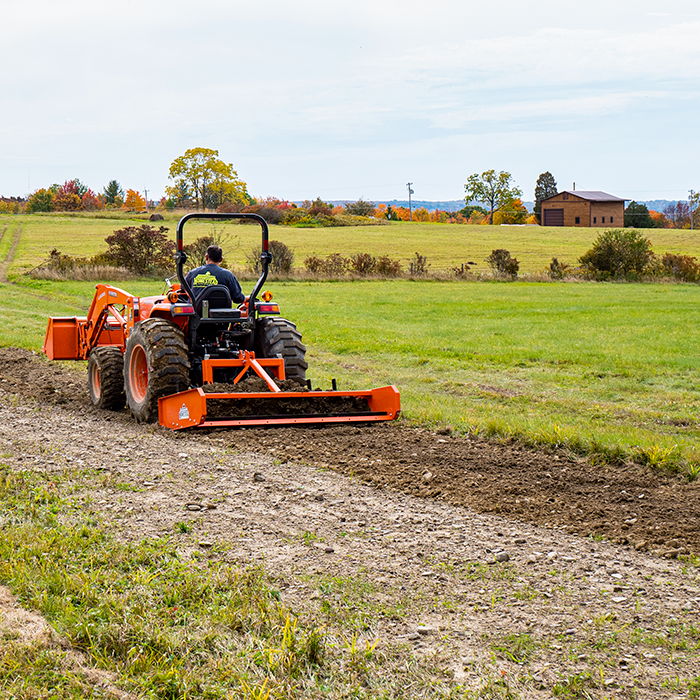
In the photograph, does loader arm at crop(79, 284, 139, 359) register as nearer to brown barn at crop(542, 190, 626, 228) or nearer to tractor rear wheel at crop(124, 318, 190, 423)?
tractor rear wheel at crop(124, 318, 190, 423)

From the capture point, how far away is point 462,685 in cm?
351

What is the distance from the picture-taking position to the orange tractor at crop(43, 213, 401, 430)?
805 cm

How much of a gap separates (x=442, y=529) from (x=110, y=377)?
5.52m

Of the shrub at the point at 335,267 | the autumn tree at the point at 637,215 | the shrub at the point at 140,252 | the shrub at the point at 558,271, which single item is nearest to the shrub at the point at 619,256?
the shrub at the point at 558,271

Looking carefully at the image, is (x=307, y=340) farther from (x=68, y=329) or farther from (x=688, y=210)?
(x=688, y=210)

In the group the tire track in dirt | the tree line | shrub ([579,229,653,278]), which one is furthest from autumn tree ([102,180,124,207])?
shrub ([579,229,653,278])

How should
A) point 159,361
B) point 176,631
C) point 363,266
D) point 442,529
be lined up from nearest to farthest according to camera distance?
point 176,631
point 442,529
point 159,361
point 363,266

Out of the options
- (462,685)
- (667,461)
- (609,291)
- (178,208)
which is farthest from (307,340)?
(178,208)

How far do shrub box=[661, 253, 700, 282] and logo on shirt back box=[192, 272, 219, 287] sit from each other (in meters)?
37.5

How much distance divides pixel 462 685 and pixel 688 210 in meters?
155

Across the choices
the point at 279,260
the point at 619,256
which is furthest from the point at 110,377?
the point at 619,256

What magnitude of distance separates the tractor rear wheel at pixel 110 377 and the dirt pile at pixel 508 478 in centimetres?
205

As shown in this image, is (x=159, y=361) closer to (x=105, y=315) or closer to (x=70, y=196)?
(x=105, y=315)

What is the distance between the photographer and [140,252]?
3759 cm
